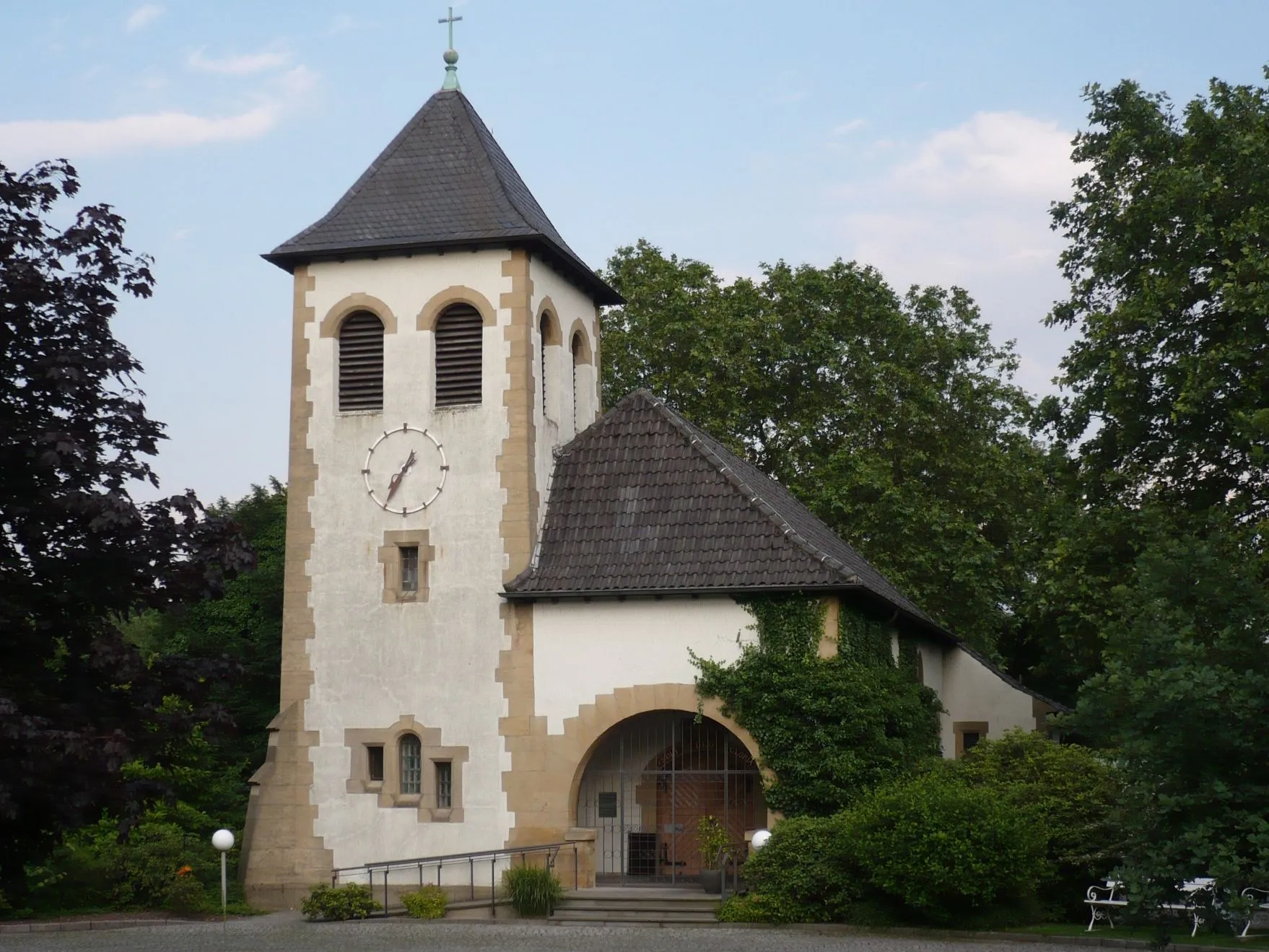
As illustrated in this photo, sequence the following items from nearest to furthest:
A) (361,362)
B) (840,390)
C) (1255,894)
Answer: (1255,894)
(361,362)
(840,390)

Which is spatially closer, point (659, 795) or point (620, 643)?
point (620, 643)

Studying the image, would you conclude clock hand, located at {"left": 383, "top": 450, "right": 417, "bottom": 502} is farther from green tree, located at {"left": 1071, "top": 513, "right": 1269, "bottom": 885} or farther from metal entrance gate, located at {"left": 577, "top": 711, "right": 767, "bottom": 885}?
green tree, located at {"left": 1071, "top": 513, "right": 1269, "bottom": 885}

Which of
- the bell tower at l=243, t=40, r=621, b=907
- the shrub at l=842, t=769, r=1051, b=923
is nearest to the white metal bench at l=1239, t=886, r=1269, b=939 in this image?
the shrub at l=842, t=769, r=1051, b=923

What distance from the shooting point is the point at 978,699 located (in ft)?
111

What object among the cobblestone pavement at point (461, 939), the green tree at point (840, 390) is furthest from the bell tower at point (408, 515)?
the green tree at point (840, 390)

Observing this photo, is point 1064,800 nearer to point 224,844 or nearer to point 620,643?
point 620,643

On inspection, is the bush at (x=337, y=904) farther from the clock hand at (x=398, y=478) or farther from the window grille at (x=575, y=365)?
the window grille at (x=575, y=365)

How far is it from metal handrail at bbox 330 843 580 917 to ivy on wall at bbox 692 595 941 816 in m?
3.06

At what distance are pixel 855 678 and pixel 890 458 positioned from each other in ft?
59.5

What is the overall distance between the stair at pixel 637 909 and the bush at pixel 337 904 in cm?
263

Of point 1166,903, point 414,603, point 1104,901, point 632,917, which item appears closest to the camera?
point 1166,903

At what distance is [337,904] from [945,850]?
8364mm

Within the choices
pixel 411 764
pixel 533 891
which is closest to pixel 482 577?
pixel 411 764

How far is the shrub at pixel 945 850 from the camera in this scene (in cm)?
1942
